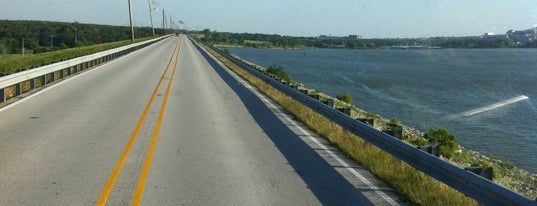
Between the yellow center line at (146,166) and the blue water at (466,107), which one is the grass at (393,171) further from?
the blue water at (466,107)

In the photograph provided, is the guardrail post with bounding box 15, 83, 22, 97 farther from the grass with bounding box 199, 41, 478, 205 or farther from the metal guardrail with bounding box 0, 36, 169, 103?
the grass with bounding box 199, 41, 478, 205

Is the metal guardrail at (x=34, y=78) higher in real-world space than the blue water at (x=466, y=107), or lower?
higher

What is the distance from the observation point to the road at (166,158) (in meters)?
6.66

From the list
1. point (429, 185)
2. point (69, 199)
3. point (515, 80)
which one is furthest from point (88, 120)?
point (515, 80)

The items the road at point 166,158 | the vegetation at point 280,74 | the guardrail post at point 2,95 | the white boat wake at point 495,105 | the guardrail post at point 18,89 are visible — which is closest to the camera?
the road at point 166,158

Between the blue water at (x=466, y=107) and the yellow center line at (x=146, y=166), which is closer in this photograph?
the yellow center line at (x=146, y=166)

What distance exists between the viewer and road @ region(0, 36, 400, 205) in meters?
6.66

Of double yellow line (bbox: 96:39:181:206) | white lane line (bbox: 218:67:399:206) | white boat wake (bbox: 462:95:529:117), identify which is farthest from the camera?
white boat wake (bbox: 462:95:529:117)

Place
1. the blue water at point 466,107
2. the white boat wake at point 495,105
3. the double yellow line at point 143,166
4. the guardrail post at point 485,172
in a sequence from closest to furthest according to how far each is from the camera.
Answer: the guardrail post at point 485,172 → the double yellow line at point 143,166 → the blue water at point 466,107 → the white boat wake at point 495,105

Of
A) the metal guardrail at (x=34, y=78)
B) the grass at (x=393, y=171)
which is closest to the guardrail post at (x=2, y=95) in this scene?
the metal guardrail at (x=34, y=78)

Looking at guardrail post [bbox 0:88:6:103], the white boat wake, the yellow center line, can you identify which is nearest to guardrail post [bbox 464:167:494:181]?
the yellow center line

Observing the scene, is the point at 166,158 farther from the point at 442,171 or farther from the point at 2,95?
the point at 2,95

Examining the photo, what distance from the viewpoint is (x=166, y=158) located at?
868 cm

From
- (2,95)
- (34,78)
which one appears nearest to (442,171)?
(2,95)
